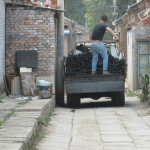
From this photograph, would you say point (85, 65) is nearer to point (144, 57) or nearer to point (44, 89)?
point (44, 89)

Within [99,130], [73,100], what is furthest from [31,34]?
[99,130]

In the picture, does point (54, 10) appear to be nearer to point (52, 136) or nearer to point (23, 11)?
point (23, 11)

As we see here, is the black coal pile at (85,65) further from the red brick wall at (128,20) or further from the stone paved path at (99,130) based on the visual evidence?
the red brick wall at (128,20)

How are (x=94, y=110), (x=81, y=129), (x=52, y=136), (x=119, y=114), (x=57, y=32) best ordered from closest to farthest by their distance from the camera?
(x=52, y=136)
(x=81, y=129)
(x=119, y=114)
(x=94, y=110)
(x=57, y=32)

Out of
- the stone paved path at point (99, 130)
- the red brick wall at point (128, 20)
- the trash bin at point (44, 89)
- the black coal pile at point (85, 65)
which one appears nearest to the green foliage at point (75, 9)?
the red brick wall at point (128, 20)

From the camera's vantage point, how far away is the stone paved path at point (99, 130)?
8635 mm

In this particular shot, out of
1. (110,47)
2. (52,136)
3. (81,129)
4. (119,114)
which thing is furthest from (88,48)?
(52,136)

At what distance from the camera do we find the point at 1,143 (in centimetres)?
722

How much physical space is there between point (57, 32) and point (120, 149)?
9711 millimetres

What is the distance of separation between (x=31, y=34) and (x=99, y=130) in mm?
6501

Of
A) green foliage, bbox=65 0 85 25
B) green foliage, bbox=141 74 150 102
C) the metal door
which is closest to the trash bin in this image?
green foliage, bbox=141 74 150 102

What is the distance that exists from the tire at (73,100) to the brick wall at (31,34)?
98cm

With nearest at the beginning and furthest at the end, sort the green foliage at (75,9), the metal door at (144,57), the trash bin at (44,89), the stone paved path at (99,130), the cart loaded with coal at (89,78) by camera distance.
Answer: the stone paved path at (99,130) < the trash bin at (44,89) < the cart loaded with coal at (89,78) < the metal door at (144,57) < the green foliage at (75,9)

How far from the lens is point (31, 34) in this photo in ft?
53.0
